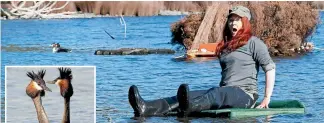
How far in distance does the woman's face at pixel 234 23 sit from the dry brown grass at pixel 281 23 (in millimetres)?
16705

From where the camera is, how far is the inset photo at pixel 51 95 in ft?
11.5

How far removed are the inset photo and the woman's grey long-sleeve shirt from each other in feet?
14.1

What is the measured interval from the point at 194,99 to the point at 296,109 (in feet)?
3.88

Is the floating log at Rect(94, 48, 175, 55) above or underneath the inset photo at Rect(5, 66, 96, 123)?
underneath

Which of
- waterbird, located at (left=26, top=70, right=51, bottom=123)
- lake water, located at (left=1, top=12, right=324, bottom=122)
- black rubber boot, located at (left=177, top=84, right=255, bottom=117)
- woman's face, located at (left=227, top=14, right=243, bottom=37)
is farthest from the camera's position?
lake water, located at (left=1, top=12, right=324, bottom=122)

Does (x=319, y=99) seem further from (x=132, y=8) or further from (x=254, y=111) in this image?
(x=132, y=8)

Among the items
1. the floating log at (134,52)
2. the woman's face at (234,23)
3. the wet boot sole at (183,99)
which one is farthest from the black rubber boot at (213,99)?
the floating log at (134,52)

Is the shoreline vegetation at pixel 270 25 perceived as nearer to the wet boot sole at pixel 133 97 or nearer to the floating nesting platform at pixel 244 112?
the wet boot sole at pixel 133 97

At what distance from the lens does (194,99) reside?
8.15 meters

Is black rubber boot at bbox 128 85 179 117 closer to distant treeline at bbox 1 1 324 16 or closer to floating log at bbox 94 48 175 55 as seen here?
floating log at bbox 94 48 175 55

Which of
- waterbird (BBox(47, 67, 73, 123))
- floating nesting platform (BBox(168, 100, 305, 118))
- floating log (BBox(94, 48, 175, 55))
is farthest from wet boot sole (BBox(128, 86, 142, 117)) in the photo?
floating log (BBox(94, 48, 175, 55))

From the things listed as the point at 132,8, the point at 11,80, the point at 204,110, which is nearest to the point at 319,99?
the point at 204,110

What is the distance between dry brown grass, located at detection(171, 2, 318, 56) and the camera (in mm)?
25047

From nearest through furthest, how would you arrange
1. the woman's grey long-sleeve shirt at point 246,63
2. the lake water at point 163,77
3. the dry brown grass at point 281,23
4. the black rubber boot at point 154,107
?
the woman's grey long-sleeve shirt at point 246,63, the black rubber boot at point 154,107, the lake water at point 163,77, the dry brown grass at point 281,23
